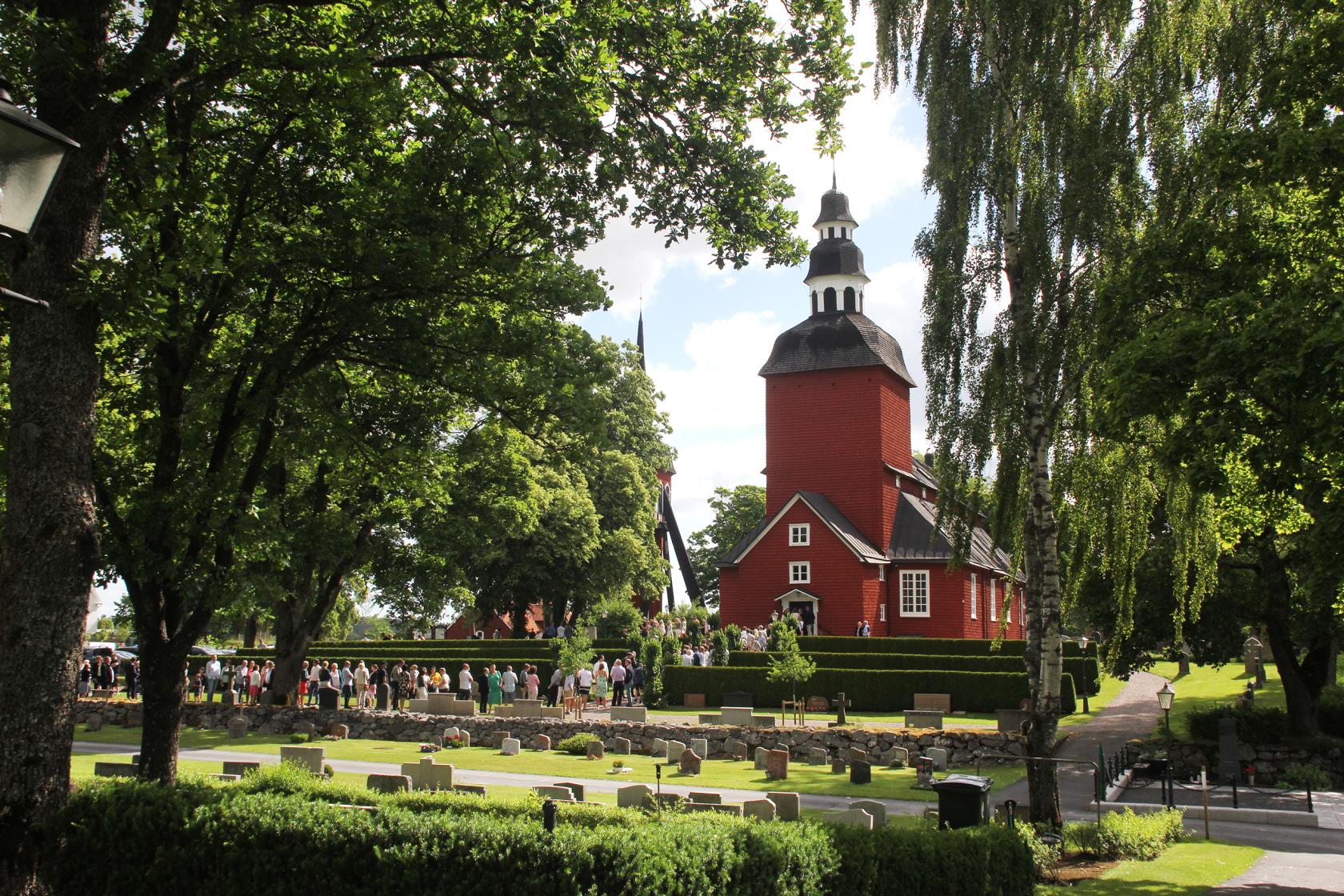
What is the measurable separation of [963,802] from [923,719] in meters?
14.3

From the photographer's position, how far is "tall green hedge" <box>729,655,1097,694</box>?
1297 inches

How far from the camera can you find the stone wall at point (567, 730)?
78.2 ft

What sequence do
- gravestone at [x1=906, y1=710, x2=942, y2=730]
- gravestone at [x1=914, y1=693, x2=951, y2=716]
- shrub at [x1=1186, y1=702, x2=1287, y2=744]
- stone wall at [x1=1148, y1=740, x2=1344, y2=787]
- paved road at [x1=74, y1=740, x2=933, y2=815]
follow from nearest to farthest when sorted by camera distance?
paved road at [x1=74, y1=740, x2=933, y2=815] < stone wall at [x1=1148, y1=740, x2=1344, y2=787] < shrub at [x1=1186, y1=702, x2=1287, y2=744] < gravestone at [x1=906, y1=710, x2=942, y2=730] < gravestone at [x1=914, y1=693, x2=951, y2=716]

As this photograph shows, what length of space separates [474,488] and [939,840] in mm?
17664

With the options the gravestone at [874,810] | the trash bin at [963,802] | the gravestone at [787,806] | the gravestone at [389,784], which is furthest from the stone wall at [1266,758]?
the gravestone at [389,784]

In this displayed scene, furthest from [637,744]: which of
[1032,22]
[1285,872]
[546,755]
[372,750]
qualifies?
[1032,22]

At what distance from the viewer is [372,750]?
83.3 feet

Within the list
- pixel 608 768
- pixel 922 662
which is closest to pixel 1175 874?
pixel 608 768

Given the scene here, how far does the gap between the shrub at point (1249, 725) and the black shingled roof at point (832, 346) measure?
26.0m

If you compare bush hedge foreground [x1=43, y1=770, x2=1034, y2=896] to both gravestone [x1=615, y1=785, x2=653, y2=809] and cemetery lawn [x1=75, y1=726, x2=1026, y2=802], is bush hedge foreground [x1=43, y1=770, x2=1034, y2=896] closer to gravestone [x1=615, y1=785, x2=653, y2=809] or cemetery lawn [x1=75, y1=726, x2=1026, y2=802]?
gravestone [x1=615, y1=785, x2=653, y2=809]

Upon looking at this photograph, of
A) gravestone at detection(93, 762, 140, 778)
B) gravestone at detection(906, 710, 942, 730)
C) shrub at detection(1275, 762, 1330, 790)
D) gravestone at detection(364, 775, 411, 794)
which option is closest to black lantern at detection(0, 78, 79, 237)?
gravestone at detection(364, 775, 411, 794)

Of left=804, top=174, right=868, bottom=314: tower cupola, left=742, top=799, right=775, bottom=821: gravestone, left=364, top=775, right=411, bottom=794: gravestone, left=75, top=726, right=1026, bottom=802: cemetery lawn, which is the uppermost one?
left=804, top=174, right=868, bottom=314: tower cupola

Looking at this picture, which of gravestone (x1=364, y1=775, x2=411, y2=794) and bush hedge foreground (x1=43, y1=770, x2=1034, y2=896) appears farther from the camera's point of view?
gravestone (x1=364, y1=775, x2=411, y2=794)

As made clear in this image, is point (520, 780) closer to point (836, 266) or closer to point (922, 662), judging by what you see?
point (922, 662)
